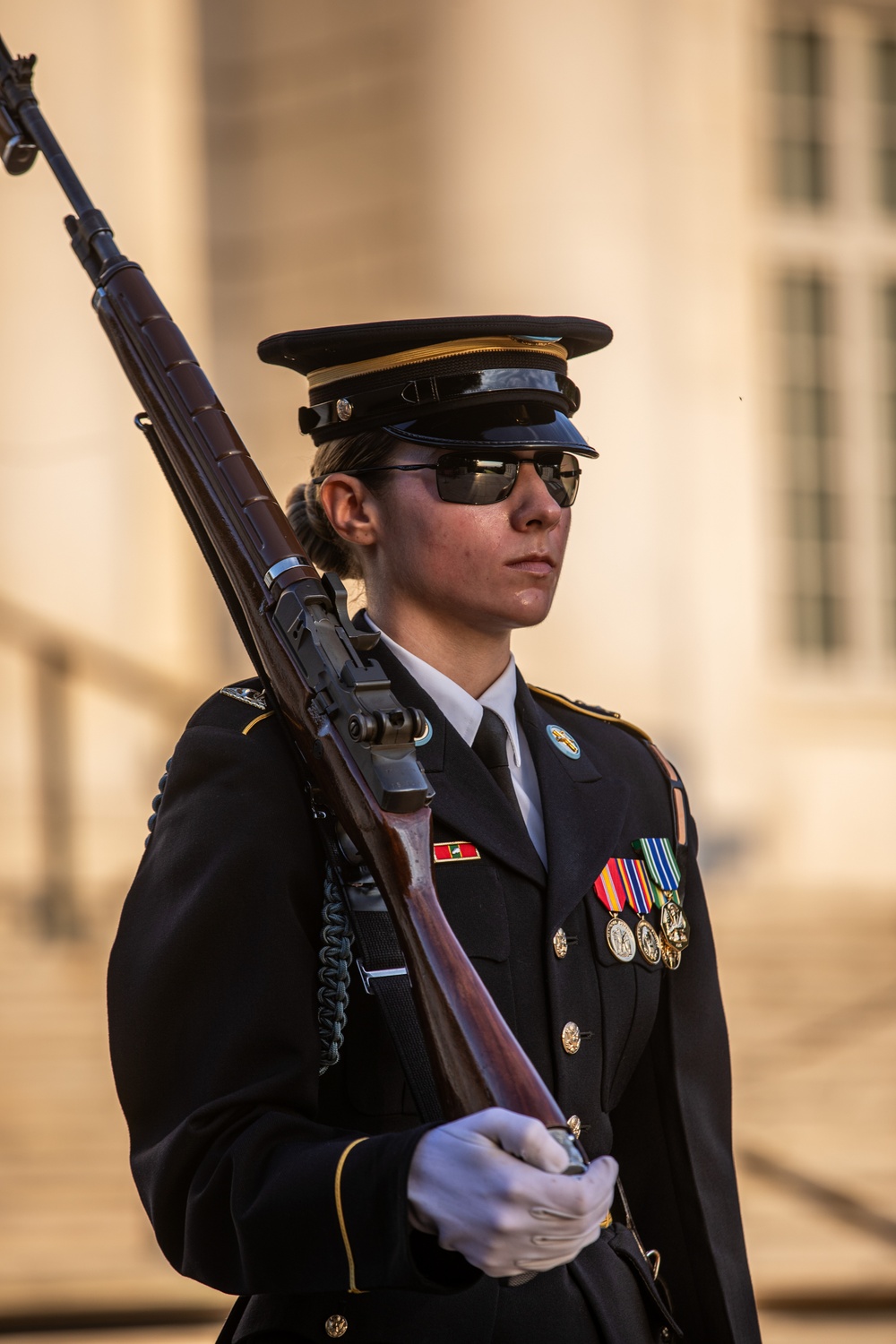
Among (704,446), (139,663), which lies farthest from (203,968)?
(704,446)

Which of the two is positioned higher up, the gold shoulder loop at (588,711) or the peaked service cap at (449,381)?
the peaked service cap at (449,381)

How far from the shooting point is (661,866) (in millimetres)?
2424

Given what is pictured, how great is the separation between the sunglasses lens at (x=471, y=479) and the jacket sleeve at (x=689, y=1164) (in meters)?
0.69

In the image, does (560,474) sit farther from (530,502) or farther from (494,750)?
(494,750)

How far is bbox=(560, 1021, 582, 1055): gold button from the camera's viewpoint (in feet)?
6.98

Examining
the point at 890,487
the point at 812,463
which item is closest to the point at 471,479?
the point at 812,463

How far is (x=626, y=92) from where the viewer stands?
1185 cm

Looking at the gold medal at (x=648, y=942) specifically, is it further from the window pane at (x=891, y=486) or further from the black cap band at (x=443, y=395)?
the window pane at (x=891, y=486)

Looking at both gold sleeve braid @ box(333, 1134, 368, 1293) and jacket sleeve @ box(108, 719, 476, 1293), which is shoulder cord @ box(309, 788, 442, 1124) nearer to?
jacket sleeve @ box(108, 719, 476, 1293)

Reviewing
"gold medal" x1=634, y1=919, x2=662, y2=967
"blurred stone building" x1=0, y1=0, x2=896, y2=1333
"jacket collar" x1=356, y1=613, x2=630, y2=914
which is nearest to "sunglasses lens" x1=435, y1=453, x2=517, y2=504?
"jacket collar" x1=356, y1=613, x2=630, y2=914

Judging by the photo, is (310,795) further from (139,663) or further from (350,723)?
(139,663)

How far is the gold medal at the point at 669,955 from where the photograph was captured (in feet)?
7.72

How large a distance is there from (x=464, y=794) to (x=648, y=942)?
0.34m

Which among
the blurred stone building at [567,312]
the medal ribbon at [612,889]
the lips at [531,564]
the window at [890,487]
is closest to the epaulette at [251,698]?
the lips at [531,564]
